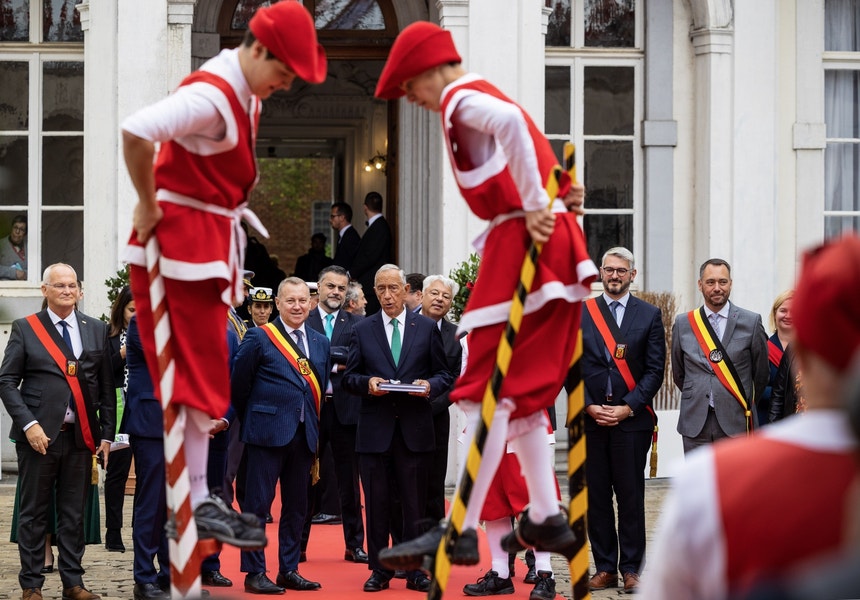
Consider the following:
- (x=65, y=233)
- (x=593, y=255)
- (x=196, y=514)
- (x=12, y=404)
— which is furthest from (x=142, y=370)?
(x=593, y=255)

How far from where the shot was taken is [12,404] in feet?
27.9

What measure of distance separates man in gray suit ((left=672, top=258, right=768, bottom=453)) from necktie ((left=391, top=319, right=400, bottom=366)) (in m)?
1.74

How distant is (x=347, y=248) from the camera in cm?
1578

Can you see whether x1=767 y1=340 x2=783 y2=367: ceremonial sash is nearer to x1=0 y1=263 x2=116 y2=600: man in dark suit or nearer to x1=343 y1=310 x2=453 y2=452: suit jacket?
x1=343 y1=310 x2=453 y2=452: suit jacket

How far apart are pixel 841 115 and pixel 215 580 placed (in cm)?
874

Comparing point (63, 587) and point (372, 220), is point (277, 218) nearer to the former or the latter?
point (372, 220)

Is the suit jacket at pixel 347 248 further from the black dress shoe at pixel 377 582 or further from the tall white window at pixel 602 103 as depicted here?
the black dress shoe at pixel 377 582

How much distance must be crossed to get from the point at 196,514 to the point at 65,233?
377 inches

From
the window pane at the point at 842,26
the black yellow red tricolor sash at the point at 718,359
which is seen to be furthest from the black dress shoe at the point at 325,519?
the window pane at the point at 842,26

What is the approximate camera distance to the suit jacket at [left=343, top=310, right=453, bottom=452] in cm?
900

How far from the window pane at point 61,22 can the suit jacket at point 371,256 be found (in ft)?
11.1

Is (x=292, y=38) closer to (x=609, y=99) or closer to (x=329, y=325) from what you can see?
(x=329, y=325)

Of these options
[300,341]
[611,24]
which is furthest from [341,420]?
[611,24]

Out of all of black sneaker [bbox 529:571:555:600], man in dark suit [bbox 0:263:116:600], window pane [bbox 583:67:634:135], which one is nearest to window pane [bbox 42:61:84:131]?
window pane [bbox 583:67:634:135]
